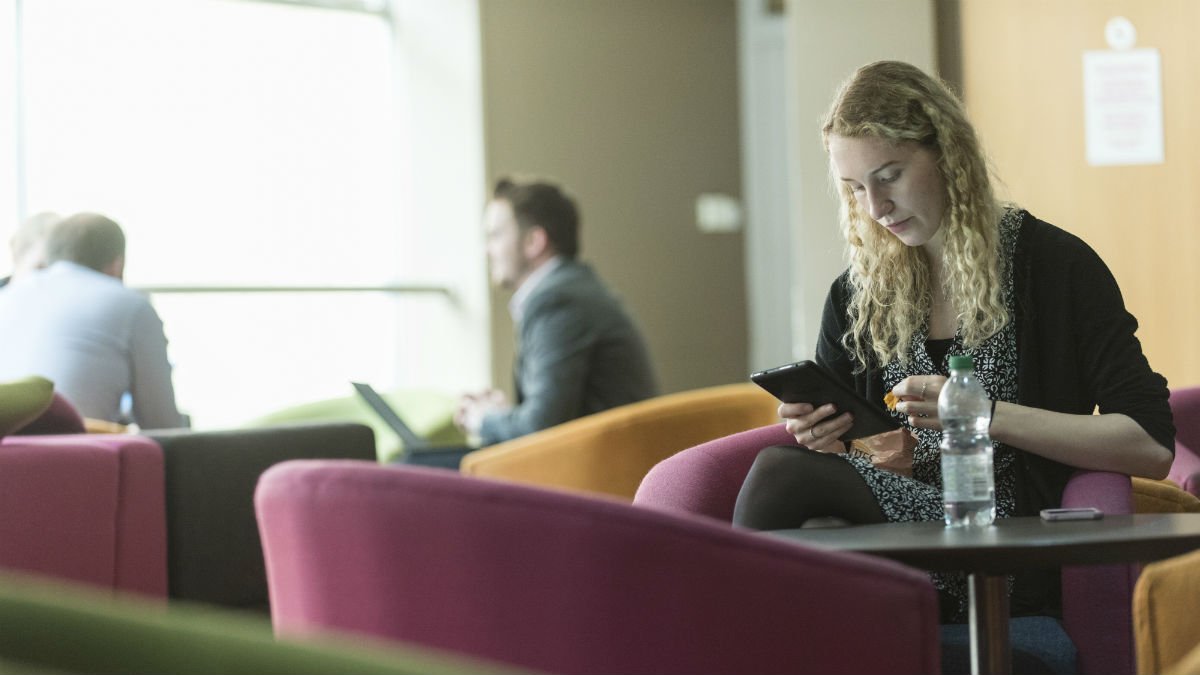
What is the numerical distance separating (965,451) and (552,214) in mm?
3021

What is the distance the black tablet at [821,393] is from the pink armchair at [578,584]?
66 cm

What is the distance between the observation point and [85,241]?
4.43 metres

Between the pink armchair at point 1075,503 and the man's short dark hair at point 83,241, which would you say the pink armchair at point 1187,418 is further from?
the man's short dark hair at point 83,241

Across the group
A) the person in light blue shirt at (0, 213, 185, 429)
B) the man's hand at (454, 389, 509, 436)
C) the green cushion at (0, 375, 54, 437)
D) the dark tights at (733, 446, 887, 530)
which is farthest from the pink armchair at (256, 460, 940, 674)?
the man's hand at (454, 389, 509, 436)

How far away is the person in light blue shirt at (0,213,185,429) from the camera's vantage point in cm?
436

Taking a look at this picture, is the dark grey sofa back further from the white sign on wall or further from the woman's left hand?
the white sign on wall

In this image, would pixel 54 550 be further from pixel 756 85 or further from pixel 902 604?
pixel 756 85

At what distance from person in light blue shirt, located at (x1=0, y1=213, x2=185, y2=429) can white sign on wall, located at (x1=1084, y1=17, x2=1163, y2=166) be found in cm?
294

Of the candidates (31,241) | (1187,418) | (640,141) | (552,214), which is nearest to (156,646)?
(1187,418)

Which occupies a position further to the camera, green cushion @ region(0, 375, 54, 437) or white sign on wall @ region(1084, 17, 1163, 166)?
white sign on wall @ region(1084, 17, 1163, 166)

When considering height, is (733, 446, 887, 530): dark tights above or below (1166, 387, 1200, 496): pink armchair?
above

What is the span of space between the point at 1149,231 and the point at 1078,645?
9.51 ft

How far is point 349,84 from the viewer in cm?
713

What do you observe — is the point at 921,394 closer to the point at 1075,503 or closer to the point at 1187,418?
the point at 1075,503
